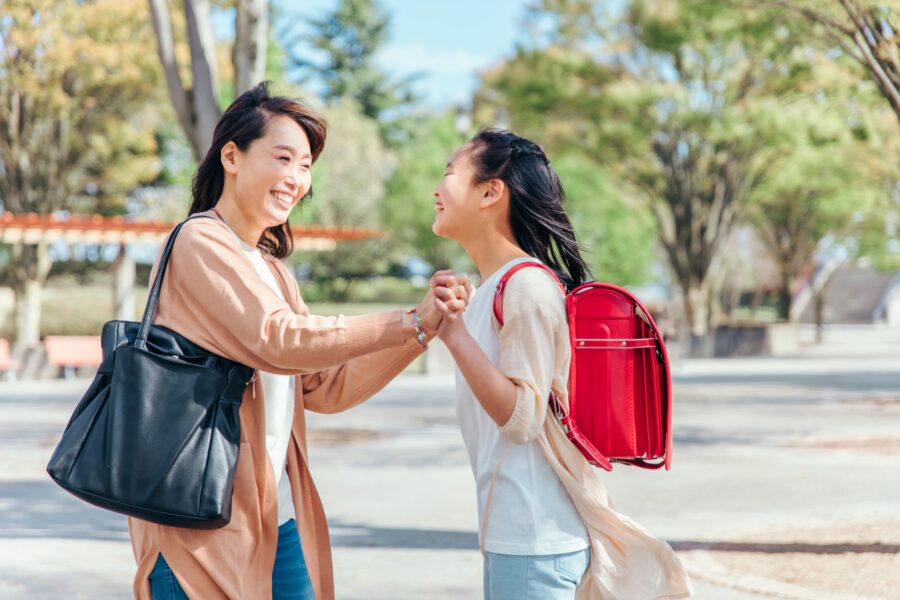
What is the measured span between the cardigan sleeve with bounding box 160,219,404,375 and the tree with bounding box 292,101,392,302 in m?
37.7

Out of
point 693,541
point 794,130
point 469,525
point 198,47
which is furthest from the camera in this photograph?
point 794,130

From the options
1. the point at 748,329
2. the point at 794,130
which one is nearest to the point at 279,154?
the point at 794,130

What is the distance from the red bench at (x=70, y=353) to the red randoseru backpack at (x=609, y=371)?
20701 mm

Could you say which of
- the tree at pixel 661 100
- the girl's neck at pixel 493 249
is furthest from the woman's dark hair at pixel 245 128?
the tree at pixel 661 100

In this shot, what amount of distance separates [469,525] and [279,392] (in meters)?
4.93

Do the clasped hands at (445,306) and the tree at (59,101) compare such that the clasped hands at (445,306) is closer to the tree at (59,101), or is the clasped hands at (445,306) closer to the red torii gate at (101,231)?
the red torii gate at (101,231)

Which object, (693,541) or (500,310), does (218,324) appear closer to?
(500,310)

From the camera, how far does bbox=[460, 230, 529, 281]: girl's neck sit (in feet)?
8.45

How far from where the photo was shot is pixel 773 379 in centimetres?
2209

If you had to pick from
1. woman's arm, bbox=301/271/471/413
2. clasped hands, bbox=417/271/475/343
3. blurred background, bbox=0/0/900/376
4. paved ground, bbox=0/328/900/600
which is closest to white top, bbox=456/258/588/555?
clasped hands, bbox=417/271/475/343

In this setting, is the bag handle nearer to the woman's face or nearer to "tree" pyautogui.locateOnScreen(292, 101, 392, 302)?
the woman's face

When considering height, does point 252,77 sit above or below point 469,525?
above

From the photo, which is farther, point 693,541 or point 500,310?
point 693,541

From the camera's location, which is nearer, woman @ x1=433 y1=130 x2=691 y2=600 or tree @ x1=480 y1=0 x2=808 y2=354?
woman @ x1=433 y1=130 x2=691 y2=600
